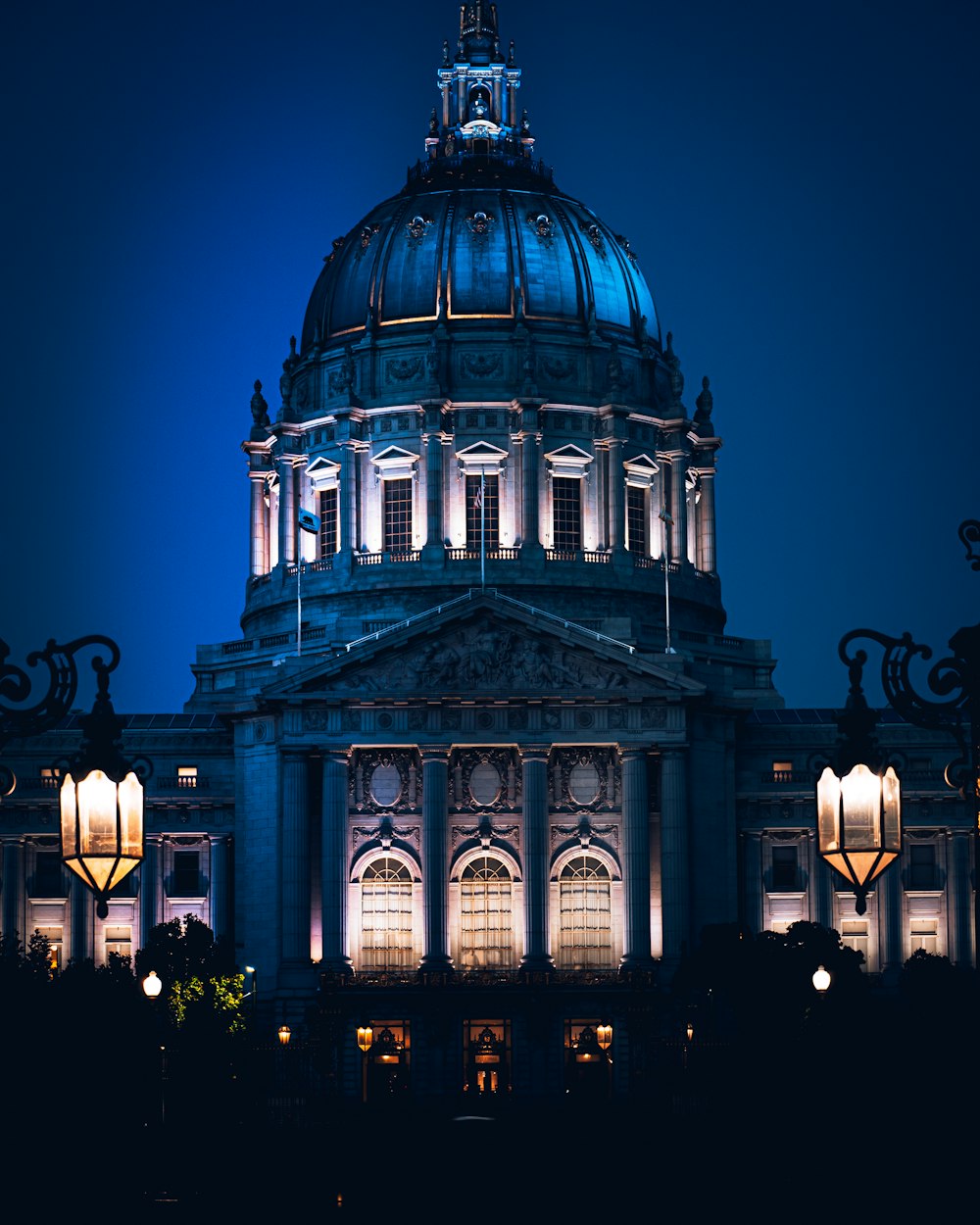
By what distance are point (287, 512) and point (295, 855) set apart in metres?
31.6

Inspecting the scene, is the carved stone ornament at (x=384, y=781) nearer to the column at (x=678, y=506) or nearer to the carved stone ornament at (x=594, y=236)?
the column at (x=678, y=506)

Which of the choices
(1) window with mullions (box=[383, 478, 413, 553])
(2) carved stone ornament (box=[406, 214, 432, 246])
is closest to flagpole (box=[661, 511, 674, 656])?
(1) window with mullions (box=[383, 478, 413, 553])

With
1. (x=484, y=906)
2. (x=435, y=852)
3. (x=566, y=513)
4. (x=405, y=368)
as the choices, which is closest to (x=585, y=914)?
(x=484, y=906)

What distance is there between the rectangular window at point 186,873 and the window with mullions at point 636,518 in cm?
3116

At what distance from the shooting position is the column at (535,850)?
128m

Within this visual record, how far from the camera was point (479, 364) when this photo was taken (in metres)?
157

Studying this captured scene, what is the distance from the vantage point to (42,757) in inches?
5556

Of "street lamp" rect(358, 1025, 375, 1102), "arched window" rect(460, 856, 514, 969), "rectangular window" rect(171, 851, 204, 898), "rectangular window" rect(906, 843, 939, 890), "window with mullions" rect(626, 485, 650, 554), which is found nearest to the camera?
"street lamp" rect(358, 1025, 375, 1102)

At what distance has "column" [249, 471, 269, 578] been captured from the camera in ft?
521

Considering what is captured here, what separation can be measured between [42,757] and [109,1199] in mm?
81543

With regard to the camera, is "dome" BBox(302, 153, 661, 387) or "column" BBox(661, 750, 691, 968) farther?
"dome" BBox(302, 153, 661, 387)

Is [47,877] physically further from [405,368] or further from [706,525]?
[706,525]

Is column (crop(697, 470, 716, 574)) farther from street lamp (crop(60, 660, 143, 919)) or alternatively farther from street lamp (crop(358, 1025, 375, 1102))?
street lamp (crop(60, 660, 143, 919))

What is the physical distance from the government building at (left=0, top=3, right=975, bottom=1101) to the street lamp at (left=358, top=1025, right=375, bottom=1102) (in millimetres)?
500
